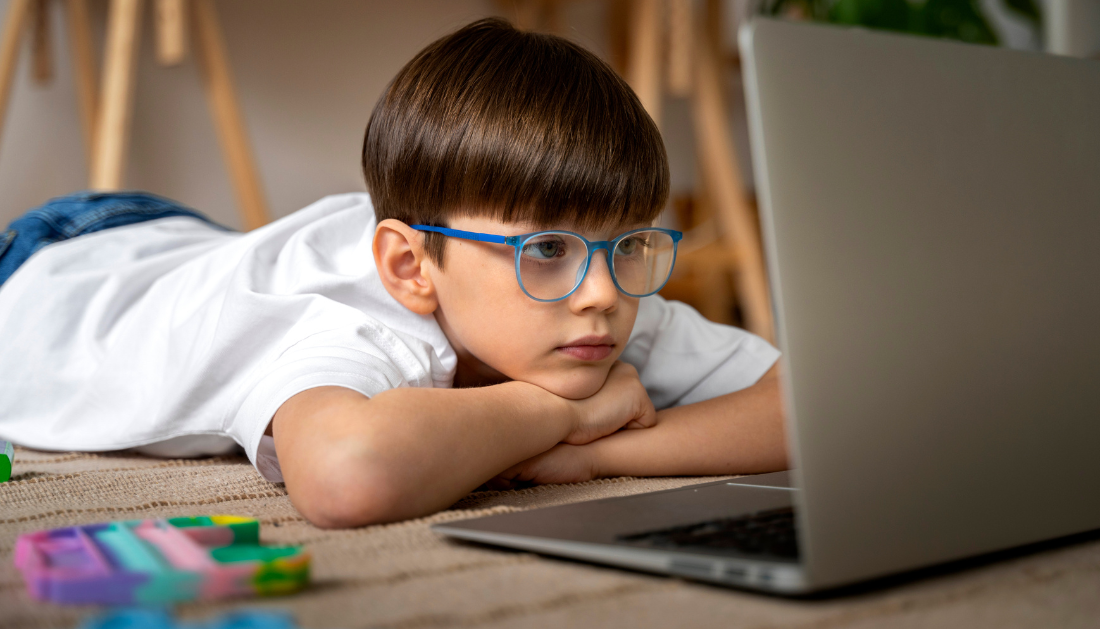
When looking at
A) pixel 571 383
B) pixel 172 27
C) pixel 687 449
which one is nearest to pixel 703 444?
pixel 687 449

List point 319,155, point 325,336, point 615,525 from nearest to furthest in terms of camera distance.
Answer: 1. point 615,525
2. point 325,336
3. point 319,155

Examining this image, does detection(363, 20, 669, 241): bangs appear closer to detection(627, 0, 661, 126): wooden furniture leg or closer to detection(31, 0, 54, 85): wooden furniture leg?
detection(627, 0, 661, 126): wooden furniture leg

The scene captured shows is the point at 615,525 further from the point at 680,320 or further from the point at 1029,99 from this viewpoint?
the point at 680,320

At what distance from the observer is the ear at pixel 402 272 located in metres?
0.80

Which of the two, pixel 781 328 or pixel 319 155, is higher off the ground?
pixel 319 155

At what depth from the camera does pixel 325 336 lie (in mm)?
712

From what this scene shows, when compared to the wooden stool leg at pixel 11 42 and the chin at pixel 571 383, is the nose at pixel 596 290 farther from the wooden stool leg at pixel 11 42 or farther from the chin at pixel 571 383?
the wooden stool leg at pixel 11 42

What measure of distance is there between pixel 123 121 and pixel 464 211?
1005 mm

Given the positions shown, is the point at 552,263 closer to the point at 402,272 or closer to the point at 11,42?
the point at 402,272

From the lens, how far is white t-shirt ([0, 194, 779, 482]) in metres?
0.73

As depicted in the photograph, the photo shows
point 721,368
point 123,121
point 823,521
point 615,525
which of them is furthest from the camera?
point 123,121

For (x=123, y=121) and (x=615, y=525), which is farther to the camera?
(x=123, y=121)

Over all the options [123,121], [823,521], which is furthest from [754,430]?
[123,121]

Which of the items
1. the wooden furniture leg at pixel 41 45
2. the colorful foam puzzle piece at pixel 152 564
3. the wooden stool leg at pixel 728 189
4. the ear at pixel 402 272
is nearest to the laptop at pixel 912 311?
the colorful foam puzzle piece at pixel 152 564
